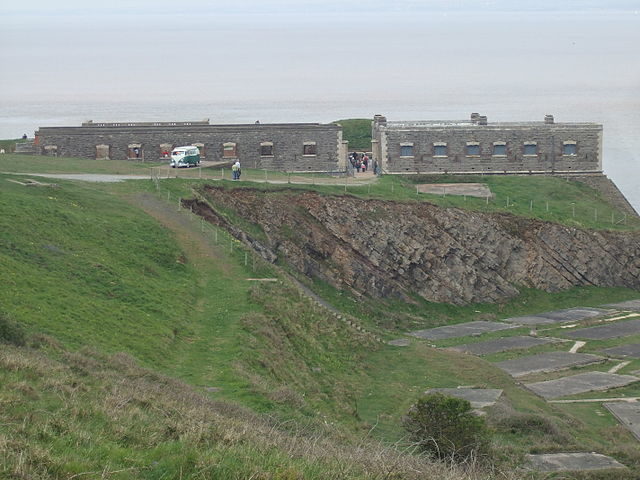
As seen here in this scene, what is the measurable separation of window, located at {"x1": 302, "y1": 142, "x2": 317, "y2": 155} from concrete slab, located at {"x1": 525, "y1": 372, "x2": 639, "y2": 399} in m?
27.4

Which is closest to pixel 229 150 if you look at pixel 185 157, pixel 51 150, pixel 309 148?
pixel 309 148

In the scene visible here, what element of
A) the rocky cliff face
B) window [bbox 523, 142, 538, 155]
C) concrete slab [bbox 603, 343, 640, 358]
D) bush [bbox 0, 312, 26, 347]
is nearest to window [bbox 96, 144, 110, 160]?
the rocky cliff face

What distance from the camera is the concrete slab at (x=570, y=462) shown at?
1033 inches

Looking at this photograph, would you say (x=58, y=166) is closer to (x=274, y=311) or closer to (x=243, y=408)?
(x=274, y=311)

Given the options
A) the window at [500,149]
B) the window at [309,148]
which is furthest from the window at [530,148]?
the window at [309,148]

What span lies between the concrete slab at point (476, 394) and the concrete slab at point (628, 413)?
11.8ft

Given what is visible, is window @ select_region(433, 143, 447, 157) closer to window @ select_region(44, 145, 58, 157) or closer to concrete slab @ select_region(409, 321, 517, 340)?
concrete slab @ select_region(409, 321, 517, 340)

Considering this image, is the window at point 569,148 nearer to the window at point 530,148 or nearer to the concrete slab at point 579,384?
the window at point 530,148

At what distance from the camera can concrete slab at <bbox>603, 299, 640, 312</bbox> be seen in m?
54.1

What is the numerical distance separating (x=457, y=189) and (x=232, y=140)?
41.7 ft

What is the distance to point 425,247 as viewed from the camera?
54.9 meters

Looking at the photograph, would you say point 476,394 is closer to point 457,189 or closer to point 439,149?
point 457,189

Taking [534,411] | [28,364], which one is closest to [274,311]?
[534,411]

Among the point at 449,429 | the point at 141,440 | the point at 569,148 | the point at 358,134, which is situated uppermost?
the point at 358,134
